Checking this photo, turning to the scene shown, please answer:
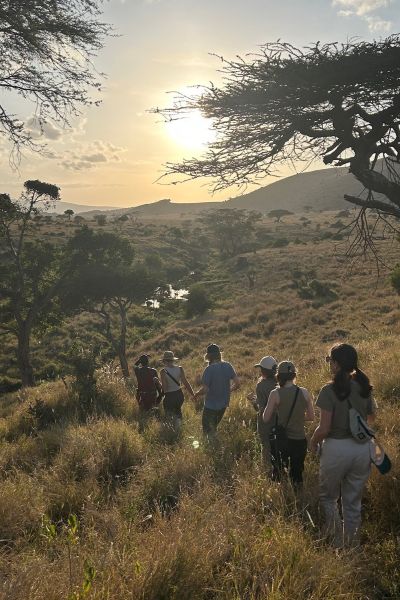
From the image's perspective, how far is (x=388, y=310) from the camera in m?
28.7

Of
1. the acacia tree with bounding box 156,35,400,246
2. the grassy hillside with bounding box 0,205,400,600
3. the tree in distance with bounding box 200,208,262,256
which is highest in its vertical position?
the tree in distance with bounding box 200,208,262,256

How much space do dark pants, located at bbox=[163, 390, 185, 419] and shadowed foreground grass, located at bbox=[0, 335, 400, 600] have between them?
110 cm

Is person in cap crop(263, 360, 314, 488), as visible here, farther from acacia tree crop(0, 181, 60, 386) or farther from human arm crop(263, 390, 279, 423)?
acacia tree crop(0, 181, 60, 386)

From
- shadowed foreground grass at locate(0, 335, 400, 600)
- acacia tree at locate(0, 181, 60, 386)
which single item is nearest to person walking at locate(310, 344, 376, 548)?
shadowed foreground grass at locate(0, 335, 400, 600)

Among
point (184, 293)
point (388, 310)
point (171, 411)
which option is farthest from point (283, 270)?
point (171, 411)

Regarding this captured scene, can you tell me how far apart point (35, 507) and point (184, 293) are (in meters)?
46.8

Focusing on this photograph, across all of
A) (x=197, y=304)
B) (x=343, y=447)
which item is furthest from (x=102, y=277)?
(x=343, y=447)

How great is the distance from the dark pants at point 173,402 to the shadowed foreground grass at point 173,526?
1.10 m

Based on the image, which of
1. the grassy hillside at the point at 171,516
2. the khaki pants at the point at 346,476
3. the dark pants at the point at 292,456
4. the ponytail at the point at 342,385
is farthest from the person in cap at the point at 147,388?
the ponytail at the point at 342,385

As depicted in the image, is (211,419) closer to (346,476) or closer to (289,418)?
(289,418)

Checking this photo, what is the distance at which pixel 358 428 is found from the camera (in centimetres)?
367

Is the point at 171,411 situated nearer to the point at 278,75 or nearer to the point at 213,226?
the point at 278,75

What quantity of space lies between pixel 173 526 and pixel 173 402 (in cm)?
472

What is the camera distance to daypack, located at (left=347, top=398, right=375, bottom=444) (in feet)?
12.0
